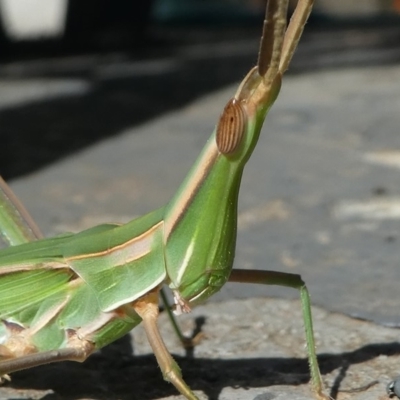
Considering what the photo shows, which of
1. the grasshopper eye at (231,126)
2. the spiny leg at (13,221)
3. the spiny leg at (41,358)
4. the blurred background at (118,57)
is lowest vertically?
the blurred background at (118,57)

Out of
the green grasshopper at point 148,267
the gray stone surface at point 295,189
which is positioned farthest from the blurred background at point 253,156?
the green grasshopper at point 148,267

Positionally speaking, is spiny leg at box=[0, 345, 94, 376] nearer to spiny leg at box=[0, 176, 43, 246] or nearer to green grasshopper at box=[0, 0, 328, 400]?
green grasshopper at box=[0, 0, 328, 400]

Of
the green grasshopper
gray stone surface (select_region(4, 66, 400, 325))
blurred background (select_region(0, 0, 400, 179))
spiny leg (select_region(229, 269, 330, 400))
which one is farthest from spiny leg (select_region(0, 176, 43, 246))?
blurred background (select_region(0, 0, 400, 179))

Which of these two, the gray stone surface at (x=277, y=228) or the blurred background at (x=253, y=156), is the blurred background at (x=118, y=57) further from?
the gray stone surface at (x=277, y=228)

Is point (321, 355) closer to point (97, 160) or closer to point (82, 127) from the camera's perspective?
point (97, 160)

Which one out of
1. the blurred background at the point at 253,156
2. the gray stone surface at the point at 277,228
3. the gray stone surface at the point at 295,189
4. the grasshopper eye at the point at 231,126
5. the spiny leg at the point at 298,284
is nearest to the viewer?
the grasshopper eye at the point at 231,126

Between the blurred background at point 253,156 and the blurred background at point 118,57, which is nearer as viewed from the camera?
the blurred background at point 253,156

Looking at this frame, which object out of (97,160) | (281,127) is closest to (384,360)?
(97,160)
